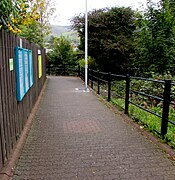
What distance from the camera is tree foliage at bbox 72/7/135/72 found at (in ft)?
57.4

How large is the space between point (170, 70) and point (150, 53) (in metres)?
1.53

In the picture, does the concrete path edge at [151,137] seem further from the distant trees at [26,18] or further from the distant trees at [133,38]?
the distant trees at [133,38]

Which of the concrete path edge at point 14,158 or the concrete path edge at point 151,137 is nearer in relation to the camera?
the concrete path edge at point 14,158

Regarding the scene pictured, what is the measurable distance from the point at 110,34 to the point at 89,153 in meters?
14.8

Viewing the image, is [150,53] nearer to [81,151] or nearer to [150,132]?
[150,132]

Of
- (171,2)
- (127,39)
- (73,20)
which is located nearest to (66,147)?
(171,2)

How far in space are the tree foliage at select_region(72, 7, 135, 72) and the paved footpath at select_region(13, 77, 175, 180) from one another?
11956 millimetres

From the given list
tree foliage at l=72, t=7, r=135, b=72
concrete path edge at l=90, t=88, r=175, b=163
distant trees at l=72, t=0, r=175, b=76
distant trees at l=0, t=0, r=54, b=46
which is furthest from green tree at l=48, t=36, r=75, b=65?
concrete path edge at l=90, t=88, r=175, b=163

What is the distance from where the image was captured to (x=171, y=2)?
12281 mm

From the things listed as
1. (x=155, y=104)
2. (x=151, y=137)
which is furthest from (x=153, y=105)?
(x=151, y=137)

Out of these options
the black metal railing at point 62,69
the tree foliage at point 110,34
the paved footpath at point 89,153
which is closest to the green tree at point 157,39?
the tree foliage at point 110,34

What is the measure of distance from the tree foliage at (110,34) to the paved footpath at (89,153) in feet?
39.2

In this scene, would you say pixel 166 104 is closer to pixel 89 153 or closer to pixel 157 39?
pixel 89 153

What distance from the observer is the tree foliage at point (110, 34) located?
17.5 metres
